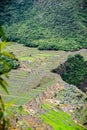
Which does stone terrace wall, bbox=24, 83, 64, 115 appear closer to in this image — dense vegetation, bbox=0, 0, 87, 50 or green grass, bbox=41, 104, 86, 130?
green grass, bbox=41, 104, 86, 130

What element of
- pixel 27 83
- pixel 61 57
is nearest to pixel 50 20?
pixel 61 57

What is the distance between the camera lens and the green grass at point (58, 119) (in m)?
29.2

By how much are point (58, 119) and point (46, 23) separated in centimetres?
3236

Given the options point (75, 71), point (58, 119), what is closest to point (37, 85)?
point (58, 119)

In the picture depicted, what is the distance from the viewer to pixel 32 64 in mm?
45031

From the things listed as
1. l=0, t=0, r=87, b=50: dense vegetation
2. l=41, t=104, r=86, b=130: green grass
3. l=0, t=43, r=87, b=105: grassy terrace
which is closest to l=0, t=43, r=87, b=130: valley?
l=0, t=43, r=87, b=105: grassy terrace

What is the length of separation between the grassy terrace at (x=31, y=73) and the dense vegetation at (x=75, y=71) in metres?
0.80

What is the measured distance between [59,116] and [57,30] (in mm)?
29770

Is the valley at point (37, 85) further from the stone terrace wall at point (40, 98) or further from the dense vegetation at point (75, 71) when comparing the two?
the dense vegetation at point (75, 71)

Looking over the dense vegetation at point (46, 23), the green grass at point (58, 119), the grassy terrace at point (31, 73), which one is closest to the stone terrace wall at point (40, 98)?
the grassy terrace at point (31, 73)

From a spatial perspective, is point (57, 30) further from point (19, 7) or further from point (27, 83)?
point (27, 83)

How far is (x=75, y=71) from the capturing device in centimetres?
4531

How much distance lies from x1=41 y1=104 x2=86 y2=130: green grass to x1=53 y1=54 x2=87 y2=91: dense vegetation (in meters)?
10.7

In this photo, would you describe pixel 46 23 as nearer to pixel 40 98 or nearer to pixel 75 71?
pixel 75 71
